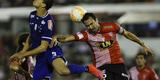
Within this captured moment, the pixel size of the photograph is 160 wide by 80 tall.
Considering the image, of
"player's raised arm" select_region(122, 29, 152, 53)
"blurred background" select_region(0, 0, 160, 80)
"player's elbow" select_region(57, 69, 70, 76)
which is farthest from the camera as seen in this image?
"blurred background" select_region(0, 0, 160, 80)

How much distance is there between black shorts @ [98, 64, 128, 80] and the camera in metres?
14.8

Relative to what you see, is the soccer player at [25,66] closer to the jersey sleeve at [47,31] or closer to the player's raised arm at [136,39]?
the jersey sleeve at [47,31]

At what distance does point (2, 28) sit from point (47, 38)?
538 inches

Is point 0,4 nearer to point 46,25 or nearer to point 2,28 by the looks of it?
point 2,28

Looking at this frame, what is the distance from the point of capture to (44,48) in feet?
46.9

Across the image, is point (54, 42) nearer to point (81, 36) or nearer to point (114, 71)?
point (81, 36)

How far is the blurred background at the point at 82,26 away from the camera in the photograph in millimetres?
25086

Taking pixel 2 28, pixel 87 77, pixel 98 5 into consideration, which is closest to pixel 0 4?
pixel 2 28

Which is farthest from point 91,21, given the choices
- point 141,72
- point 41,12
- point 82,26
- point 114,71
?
point 82,26

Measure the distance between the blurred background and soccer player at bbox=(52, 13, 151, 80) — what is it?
894 centimetres

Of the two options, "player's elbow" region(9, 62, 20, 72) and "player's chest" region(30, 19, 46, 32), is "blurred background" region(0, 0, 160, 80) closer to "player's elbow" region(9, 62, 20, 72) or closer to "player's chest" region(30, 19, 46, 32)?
"player's chest" region(30, 19, 46, 32)

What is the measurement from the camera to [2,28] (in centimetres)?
2788

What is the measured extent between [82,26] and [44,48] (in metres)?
11.0

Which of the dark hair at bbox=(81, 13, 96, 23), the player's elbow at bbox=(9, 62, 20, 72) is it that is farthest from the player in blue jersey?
the dark hair at bbox=(81, 13, 96, 23)
